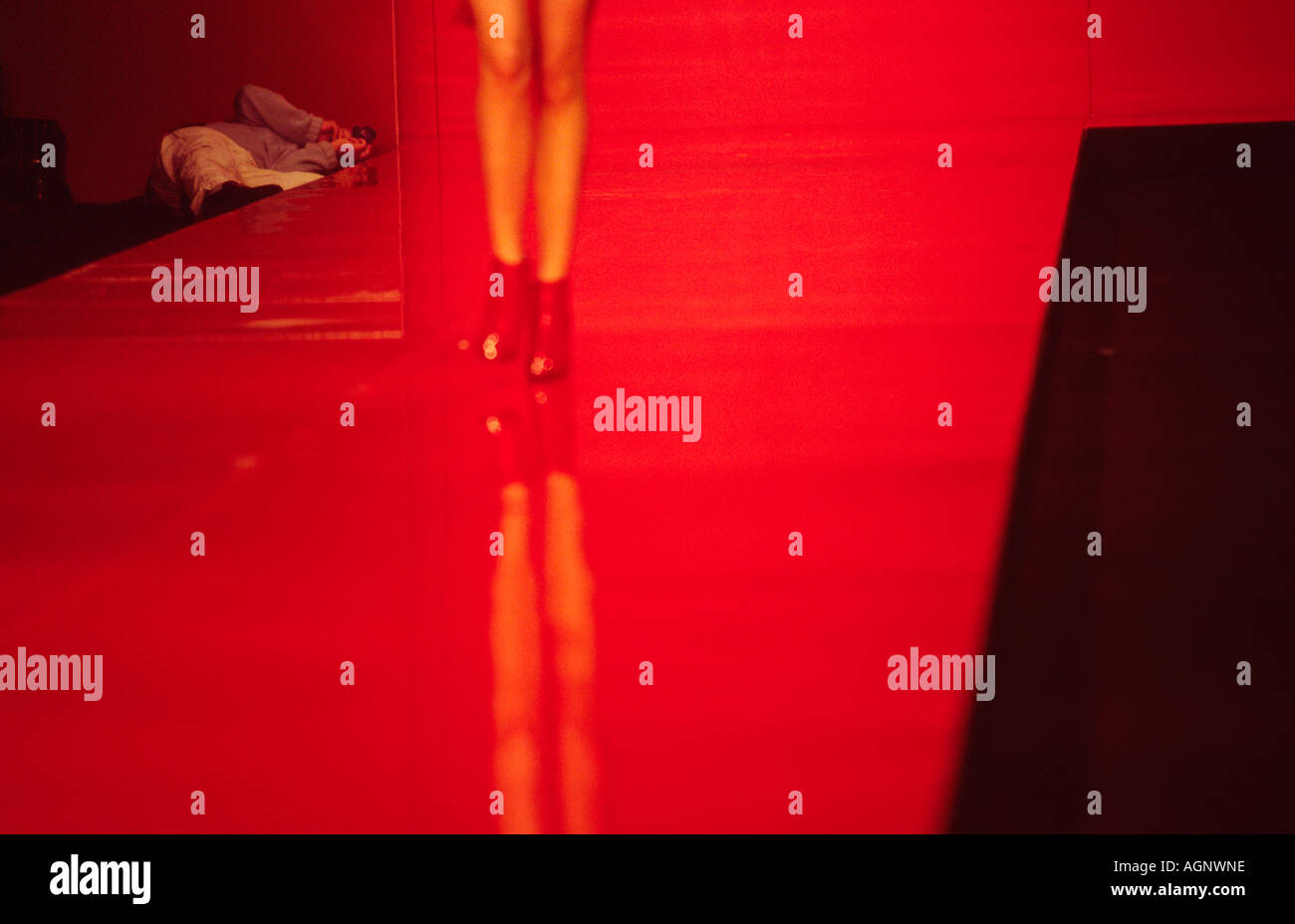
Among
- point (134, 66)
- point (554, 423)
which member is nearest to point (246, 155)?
point (134, 66)

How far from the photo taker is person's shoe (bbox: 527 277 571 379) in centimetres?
165

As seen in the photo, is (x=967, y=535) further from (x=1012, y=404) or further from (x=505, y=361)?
(x=505, y=361)

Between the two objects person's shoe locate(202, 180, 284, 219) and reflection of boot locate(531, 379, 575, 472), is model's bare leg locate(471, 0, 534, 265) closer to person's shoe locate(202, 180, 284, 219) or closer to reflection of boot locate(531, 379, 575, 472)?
reflection of boot locate(531, 379, 575, 472)

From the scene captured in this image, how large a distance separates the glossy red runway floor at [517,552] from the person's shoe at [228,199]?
62.1 inches

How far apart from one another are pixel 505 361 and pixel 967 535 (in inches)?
30.5

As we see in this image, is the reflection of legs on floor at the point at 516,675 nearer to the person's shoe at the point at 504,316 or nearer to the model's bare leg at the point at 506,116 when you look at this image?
the person's shoe at the point at 504,316

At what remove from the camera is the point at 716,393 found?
1.56 meters

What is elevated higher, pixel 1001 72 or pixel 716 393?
pixel 1001 72

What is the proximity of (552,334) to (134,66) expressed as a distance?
13.5 feet

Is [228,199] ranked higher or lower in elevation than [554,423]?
higher

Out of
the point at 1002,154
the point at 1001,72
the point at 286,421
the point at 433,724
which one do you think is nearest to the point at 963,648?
the point at 433,724

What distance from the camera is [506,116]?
5.91 feet

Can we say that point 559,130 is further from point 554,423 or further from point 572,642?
point 572,642

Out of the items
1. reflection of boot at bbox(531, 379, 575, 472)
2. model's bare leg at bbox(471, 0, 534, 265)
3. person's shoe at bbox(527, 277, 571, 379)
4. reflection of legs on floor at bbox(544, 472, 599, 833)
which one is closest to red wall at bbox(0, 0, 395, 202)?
model's bare leg at bbox(471, 0, 534, 265)
